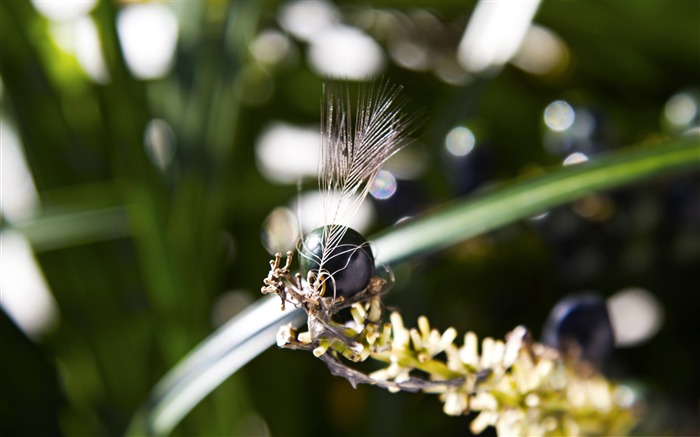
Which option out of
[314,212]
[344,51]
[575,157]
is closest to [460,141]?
[575,157]

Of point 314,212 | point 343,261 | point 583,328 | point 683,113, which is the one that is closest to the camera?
point 343,261

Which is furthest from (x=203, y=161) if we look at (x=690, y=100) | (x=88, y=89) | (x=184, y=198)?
(x=690, y=100)

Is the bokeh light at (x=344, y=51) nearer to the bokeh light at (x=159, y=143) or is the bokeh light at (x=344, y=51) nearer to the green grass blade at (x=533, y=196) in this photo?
the bokeh light at (x=159, y=143)

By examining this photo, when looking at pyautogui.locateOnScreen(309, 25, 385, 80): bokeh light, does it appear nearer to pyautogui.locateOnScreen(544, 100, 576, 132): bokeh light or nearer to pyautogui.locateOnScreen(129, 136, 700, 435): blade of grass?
pyautogui.locateOnScreen(544, 100, 576, 132): bokeh light

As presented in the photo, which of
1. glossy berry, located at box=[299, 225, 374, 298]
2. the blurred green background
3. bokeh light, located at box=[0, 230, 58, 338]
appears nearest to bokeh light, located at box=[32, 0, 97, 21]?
the blurred green background

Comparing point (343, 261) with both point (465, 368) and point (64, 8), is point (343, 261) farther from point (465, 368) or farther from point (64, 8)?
point (64, 8)

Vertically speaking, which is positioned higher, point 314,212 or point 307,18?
point 307,18

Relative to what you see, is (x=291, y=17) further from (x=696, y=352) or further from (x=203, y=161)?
(x=696, y=352)
